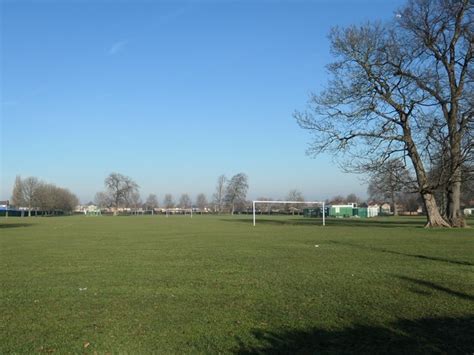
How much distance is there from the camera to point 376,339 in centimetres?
617

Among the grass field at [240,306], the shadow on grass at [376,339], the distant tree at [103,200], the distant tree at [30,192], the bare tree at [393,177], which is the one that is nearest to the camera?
the shadow on grass at [376,339]

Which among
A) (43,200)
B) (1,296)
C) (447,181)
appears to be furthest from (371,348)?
(43,200)

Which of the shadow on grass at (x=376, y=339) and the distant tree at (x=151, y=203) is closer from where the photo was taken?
the shadow on grass at (x=376, y=339)

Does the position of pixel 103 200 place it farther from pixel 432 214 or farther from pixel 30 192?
pixel 432 214

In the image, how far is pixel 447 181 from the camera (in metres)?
34.9

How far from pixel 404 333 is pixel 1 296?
7.58m

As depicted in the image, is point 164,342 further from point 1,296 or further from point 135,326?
point 1,296

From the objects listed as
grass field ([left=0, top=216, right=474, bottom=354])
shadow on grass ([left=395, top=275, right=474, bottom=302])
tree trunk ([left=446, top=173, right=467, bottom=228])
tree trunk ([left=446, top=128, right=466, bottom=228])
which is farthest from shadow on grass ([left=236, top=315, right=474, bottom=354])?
tree trunk ([left=446, top=173, right=467, bottom=228])

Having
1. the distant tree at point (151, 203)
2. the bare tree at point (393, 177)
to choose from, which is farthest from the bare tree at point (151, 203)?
the bare tree at point (393, 177)

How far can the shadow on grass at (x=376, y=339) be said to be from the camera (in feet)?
18.7

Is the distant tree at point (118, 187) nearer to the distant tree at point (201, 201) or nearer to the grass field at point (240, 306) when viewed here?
the distant tree at point (201, 201)

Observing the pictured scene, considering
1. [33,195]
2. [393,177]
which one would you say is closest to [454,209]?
[393,177]

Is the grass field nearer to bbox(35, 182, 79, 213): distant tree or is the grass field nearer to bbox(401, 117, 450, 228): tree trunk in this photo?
bbox(401, 117, 450, 228): tree trunk

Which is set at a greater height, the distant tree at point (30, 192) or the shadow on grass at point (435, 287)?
the distant tree at point (30, 192)
